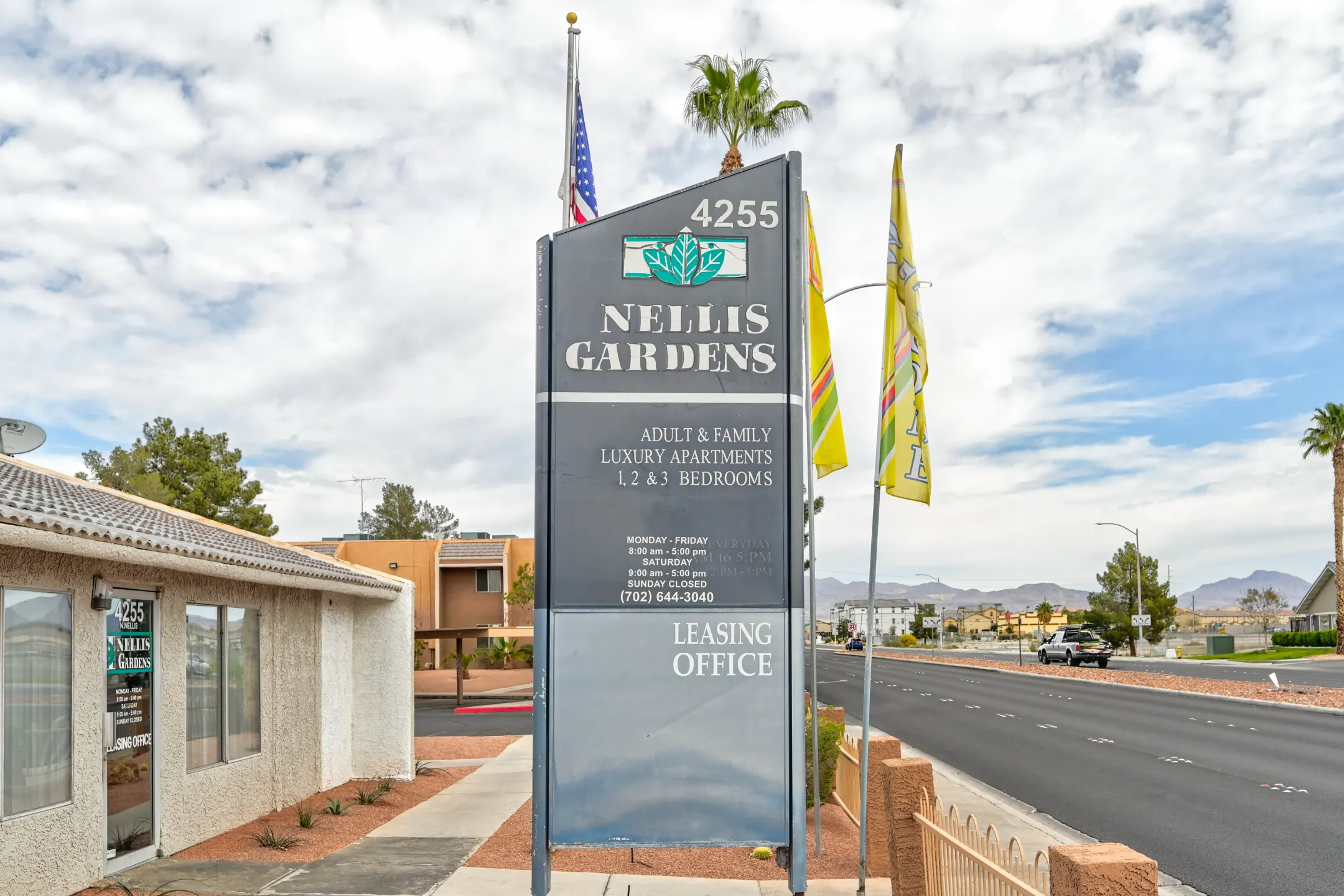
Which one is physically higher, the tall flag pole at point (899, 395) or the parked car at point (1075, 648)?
the tall flag pole at point (899, 395)

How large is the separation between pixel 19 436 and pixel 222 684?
152 inches

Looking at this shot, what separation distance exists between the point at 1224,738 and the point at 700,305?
18646 millimetres

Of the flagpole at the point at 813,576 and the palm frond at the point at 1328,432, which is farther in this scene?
the palm frond at the point at 1328,432

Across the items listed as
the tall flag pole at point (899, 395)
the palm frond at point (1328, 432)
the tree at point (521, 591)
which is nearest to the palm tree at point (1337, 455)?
the palm frond at point (1328, 432)

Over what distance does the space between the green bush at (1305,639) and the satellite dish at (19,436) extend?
71.8 meters

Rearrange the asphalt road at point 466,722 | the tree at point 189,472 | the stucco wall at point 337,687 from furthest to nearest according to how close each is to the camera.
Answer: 1. the tree at point 189,472
2. the asphalt road at point 466,722
3. the stucco wall at point 337,687

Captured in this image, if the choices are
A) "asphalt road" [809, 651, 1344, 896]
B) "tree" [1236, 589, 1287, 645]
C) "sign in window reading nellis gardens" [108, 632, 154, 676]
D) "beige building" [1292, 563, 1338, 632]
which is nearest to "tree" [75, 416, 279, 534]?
"asphalt road" [809, 651, 1344, 896]

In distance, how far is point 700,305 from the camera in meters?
6.30

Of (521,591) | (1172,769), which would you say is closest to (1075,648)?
(521,591)

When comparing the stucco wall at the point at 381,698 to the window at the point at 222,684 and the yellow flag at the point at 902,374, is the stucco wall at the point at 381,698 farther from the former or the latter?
the yellow flag at the point at 902,374

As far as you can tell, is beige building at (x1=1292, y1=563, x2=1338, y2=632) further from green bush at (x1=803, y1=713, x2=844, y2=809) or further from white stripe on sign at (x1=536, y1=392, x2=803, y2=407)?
white stripe on sign at (x1=536, y1=392, x2=803, y2=407)

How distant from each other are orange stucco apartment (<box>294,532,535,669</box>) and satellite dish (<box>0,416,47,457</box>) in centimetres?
4557

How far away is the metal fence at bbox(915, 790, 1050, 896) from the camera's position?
6.10 m

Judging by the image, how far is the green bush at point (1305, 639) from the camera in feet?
223
